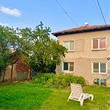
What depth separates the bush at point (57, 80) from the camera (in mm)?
18922

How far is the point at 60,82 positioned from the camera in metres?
19.0

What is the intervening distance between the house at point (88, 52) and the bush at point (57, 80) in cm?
175

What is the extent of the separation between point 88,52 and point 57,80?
6219 mm

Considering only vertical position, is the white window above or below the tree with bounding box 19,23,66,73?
below

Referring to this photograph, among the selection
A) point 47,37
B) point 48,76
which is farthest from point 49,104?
point 47,37

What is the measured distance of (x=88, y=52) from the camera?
2298 cm

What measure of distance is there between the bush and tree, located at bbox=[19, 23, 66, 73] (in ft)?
5.63

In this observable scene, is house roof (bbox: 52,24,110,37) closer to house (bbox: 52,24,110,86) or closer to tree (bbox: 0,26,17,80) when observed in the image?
house (bbox: 52,24,110,86)

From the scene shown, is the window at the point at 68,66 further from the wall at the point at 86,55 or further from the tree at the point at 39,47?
the tree at the point at 39,47

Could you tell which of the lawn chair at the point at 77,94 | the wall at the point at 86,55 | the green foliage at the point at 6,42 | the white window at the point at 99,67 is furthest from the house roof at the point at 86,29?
the lawn chair at the point at 77,94

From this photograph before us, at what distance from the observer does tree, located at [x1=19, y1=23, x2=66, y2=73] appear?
20734 millimetres

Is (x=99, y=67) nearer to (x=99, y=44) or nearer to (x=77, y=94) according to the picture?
(x=99, y=44)

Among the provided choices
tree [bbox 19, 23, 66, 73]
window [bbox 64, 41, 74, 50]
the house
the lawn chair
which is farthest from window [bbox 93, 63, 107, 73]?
the lawn chair

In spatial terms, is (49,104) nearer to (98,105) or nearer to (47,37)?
(98,105)
